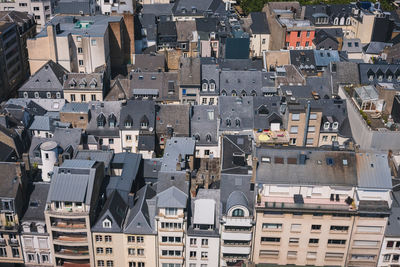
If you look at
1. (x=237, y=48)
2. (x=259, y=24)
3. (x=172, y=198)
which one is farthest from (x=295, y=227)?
(x=259, y=24)

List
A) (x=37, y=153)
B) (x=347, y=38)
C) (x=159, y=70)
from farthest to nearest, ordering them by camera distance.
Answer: (x=347, y=38) < (x=159, y=70) < (x=37, y=153)

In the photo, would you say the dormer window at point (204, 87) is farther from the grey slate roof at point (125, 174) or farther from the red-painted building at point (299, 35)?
the red-painted building at point (299, 35)

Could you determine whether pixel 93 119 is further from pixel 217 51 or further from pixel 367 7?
pixel 367 7

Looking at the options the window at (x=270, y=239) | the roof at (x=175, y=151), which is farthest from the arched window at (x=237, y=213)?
the roof at (x=175, y=151)

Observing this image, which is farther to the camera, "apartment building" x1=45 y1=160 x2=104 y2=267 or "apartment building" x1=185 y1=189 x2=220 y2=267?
"apartment building" x1=185 y1=189 x2=220 y2=267

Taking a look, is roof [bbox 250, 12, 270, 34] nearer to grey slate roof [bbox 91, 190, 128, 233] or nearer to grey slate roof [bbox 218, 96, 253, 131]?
grey slate roof [bbox 218, 96, 253, 131]

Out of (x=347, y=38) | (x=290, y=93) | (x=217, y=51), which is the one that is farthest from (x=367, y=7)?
(x=290, y=93)

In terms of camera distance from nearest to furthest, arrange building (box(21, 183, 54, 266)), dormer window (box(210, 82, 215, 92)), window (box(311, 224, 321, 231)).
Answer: building (box(21, 183, 54, 266))
window (box(311, 224, 321, 231))
dormer window (box(210, 82, 215, 92))

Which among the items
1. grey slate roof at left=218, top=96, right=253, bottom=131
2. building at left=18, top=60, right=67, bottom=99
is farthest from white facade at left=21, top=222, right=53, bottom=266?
building at left=18, top=60, right=67, bottom=99
